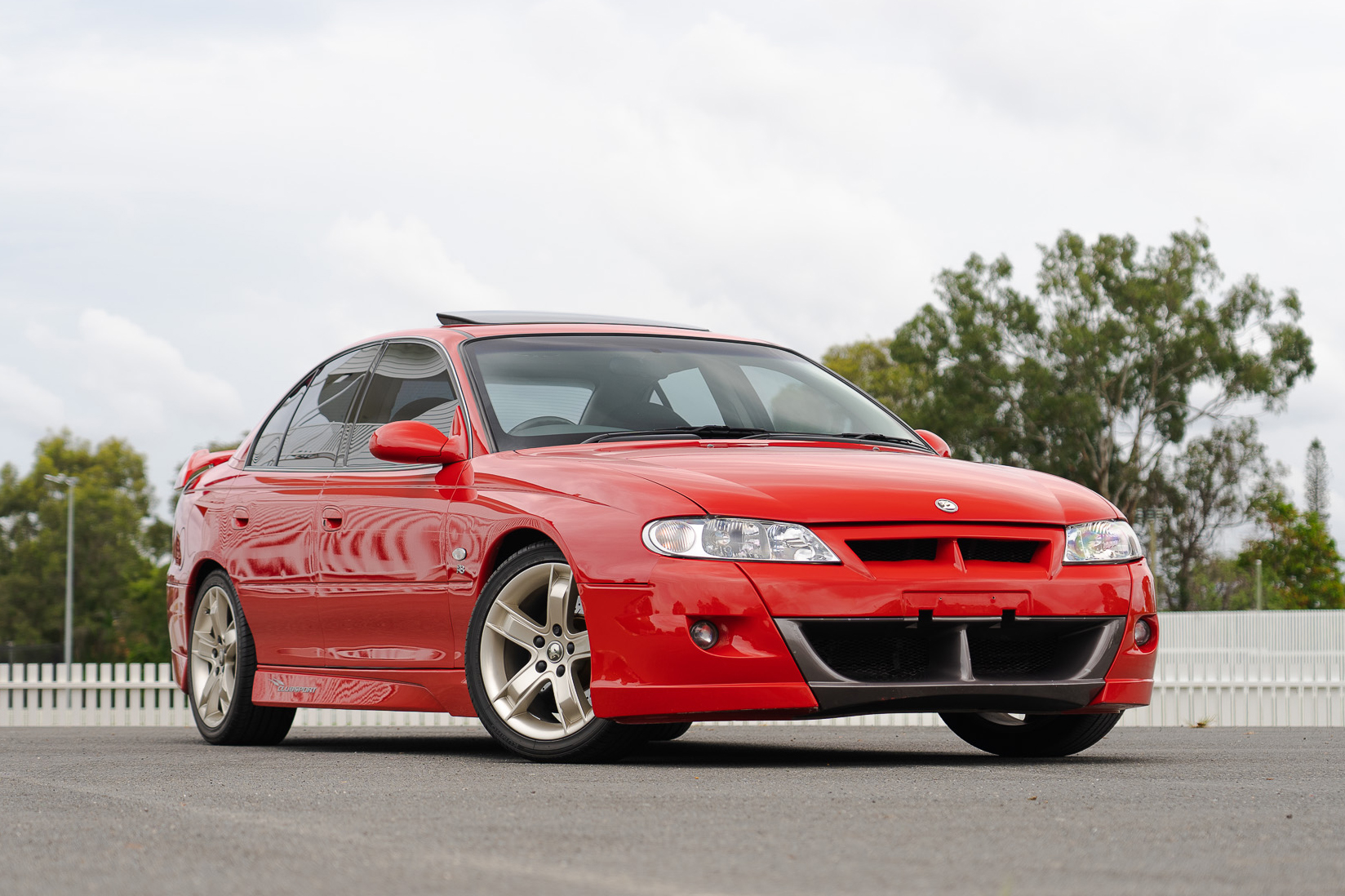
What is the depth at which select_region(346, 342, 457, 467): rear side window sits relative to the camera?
24.8 ft

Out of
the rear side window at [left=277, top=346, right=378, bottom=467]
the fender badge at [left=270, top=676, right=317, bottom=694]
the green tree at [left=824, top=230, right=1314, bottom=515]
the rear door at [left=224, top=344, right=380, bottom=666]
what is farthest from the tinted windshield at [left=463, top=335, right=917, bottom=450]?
the green tree at [left=824, top=230, right=1314, bottom=515]

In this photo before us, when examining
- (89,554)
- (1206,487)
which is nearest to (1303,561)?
(1206,487)

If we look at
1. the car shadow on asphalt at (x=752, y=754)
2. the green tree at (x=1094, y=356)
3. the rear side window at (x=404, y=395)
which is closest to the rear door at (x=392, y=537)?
the rear side window at (x=404, y=395)

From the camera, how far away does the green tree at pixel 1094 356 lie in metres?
58.0

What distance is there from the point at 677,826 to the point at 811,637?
1795mm

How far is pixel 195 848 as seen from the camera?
13.3 feet

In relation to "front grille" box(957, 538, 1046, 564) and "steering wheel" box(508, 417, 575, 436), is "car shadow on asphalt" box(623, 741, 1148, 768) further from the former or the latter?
"steering wheel" box(508, 417, 575, 436)

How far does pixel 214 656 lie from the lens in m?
8.88

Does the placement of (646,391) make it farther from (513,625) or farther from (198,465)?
(198,465)

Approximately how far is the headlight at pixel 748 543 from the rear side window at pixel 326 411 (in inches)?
98.7

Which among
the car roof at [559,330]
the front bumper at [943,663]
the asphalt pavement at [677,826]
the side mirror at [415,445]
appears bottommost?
the asphalt pavement at [677,826]

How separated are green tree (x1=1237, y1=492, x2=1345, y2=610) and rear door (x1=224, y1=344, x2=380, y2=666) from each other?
68.1m

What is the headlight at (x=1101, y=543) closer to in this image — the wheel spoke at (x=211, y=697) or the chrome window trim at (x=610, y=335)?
the chrome window trim at (x=610, y=335)

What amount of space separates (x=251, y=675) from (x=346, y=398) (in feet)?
4.33
